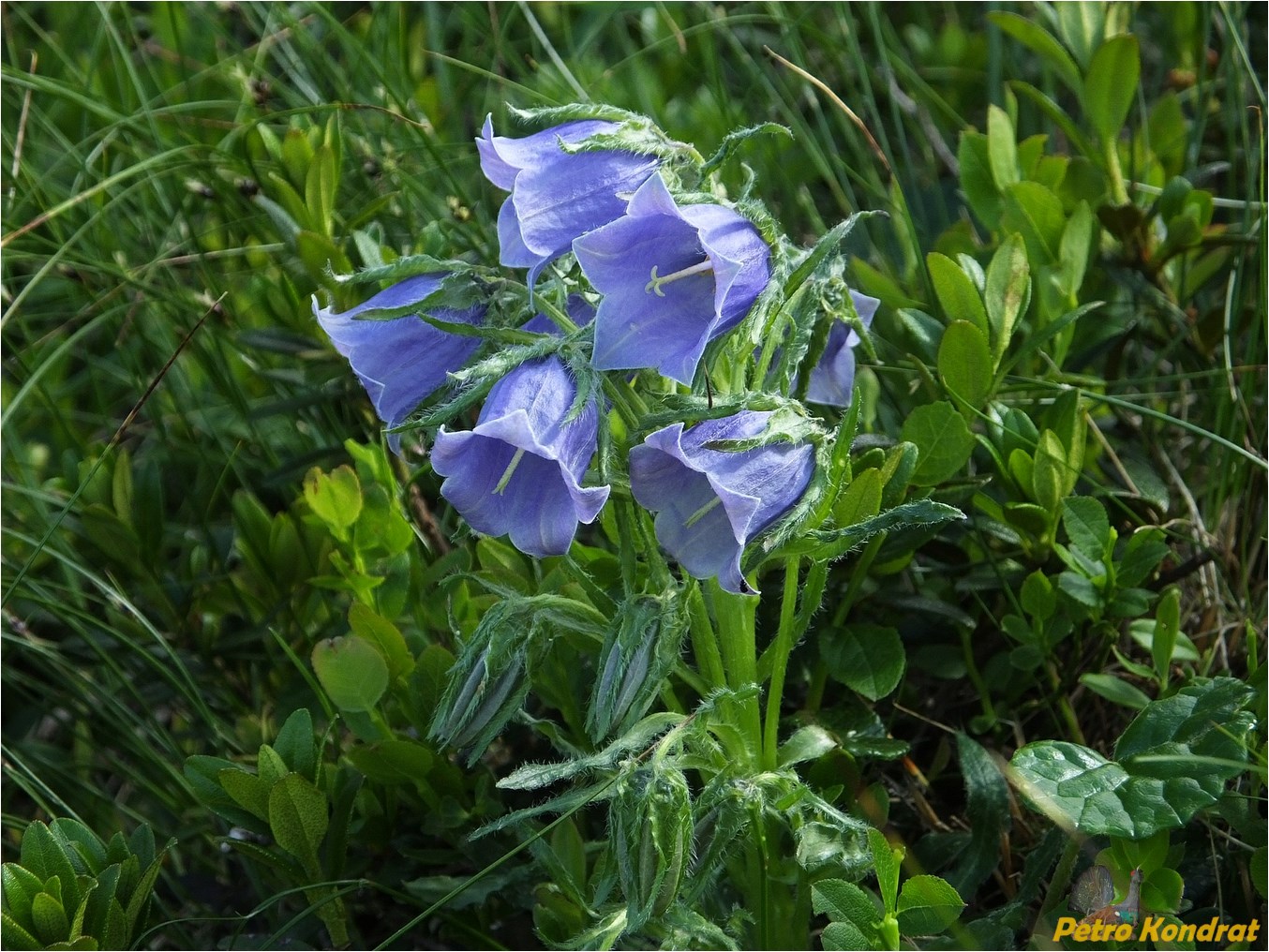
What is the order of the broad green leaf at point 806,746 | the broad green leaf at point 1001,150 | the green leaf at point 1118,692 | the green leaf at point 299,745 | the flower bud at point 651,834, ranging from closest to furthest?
1. the flower bud at point 651,834
2. the broad green leaf at point 806,746
3. the green leaf at point 299,745
4. the green leaf at point 1118,692
5. the broad green leaf at point 1001,150

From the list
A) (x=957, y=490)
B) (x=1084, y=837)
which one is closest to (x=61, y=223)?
(x=957, y=490)

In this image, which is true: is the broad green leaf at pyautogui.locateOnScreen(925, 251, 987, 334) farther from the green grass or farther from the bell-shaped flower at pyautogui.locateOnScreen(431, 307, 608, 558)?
the bell-shaped flower at pyautogui.locateOnScreen(431, 307, 608, 558)

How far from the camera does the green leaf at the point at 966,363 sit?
2139 mm

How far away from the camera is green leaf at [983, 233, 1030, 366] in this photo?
7.29 feet

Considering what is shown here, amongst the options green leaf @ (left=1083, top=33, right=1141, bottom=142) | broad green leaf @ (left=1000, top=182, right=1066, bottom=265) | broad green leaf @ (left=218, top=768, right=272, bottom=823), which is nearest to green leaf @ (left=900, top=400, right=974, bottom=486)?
broad green leaf @ (left=1000, top=182, right=1066, bottom=265)

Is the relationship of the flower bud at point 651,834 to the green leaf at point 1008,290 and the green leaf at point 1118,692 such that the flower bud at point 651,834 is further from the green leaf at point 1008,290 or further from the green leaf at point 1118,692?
the green leaf at point 1008,290

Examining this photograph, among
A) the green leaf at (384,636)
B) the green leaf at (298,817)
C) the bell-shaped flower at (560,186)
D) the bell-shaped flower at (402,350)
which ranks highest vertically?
the bell-shaped flower at (560,186)

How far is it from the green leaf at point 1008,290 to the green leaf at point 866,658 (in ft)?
1.76

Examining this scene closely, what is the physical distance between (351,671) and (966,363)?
1158mm

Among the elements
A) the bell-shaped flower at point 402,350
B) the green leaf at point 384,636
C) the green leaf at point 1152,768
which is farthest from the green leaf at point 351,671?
the green leaf at point 1152,768

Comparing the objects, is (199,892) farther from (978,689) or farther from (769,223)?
(769,223)

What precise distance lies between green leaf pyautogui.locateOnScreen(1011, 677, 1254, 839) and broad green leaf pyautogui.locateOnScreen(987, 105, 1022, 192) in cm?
118

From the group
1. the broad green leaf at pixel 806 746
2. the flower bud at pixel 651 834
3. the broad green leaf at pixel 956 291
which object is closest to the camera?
the flower bud at pixel 651 834

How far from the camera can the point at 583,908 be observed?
1.92 m
